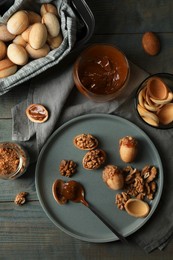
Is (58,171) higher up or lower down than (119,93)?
lower down

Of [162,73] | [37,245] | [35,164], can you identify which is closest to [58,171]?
[35,164]

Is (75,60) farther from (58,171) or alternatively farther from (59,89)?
(58,171)

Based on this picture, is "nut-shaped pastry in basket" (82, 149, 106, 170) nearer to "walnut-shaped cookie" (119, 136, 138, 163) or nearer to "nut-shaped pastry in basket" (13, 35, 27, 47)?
"walnut-shaped cookie" (119, 136, 138, 163)

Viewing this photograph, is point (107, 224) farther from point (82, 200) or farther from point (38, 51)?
point (38, 51)

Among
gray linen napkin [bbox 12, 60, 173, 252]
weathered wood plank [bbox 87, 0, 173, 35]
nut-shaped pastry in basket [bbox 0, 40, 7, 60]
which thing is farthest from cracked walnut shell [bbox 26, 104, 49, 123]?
weathered wood plank [bbox 87, 0, 173, 35]

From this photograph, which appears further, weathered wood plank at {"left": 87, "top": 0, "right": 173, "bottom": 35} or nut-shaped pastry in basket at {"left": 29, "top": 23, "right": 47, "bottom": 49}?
weathered wood plank at {"left": 87, "top": 0, "right": 173, "bottom": 35}

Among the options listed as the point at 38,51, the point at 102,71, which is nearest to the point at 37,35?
the point at 38,51

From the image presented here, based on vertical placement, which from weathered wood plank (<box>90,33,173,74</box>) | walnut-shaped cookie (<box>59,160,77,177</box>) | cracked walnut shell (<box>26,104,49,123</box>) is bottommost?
walnut-shaped cookie (<box>59,160,77,177</box>)
